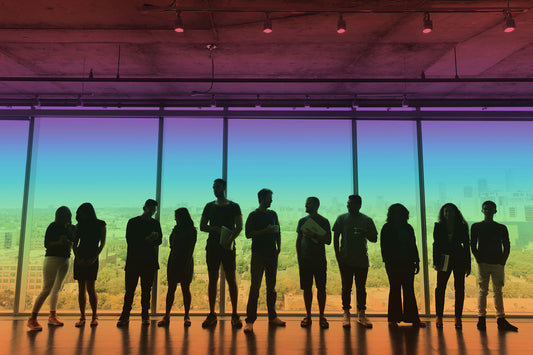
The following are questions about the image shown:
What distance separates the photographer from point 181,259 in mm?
4734

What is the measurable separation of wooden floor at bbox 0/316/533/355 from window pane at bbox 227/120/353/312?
4.01ft

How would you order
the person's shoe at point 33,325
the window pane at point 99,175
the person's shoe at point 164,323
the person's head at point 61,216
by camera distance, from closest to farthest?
the person's shoe at point 33,325 → the person's shoe at point 164,323 → the person's head at point 61,216 → the window pane at point 99,175

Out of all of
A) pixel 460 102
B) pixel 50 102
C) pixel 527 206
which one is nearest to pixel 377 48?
pixel 460 102

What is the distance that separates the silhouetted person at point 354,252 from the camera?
15.5 feet

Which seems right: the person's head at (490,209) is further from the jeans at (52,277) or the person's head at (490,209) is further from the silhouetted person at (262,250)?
the jeans at (52,277)

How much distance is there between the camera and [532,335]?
14.4 feet

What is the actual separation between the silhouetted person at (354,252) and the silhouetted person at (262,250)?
36.0 inches

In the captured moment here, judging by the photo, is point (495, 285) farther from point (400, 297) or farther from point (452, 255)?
point (400, 297)

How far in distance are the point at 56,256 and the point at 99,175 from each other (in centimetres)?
177

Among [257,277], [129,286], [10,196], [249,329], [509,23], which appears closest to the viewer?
[509,23]

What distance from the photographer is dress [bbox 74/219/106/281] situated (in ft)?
15.3

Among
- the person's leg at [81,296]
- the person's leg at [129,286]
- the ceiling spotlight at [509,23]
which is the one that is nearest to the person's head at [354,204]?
the ceiling spotlight at [509,23]

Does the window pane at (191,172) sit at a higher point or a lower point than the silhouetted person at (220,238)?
higher

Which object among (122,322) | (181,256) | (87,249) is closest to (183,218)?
(181,256)
